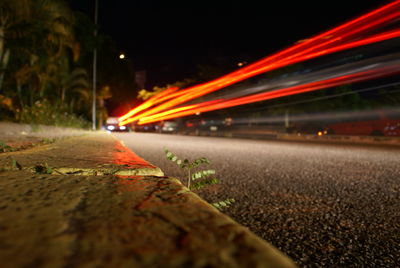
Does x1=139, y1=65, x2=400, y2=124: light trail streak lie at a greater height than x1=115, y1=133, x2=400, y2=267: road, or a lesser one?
greater

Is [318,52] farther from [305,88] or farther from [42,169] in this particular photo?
[42,169]

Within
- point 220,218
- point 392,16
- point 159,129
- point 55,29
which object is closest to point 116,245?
point 220,218

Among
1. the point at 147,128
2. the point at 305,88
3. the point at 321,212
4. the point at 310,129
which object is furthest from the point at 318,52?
the point at 147,128

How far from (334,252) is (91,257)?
1.68 meters

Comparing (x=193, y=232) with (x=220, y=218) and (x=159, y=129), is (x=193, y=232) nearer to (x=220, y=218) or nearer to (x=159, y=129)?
(x=220, y=218)

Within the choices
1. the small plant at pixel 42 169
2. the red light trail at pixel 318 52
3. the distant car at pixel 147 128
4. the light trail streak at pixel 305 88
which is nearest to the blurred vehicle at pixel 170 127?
the light trail streak at pixel 305 88

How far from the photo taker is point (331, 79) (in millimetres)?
16062

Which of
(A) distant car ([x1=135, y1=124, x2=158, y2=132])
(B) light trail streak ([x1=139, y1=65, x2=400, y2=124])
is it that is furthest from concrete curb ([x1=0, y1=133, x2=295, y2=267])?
(A) distant car ([x1=135, y1=124, x2=158, y2=132])

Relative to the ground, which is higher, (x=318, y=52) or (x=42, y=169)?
(x=318, y=52)

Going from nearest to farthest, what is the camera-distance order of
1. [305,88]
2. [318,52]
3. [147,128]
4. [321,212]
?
[321,212], [318,52], [305,88], [147,128]

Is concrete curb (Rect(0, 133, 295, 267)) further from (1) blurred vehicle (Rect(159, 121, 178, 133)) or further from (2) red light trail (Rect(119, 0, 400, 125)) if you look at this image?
(1) blurred vehicle (Rect(159, 121, 178, 133))

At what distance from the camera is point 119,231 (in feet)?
2.10

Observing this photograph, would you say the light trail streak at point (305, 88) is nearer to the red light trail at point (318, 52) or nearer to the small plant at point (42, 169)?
the red light trail at point (318, 52)

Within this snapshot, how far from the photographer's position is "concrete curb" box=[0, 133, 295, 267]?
1.66 feet
